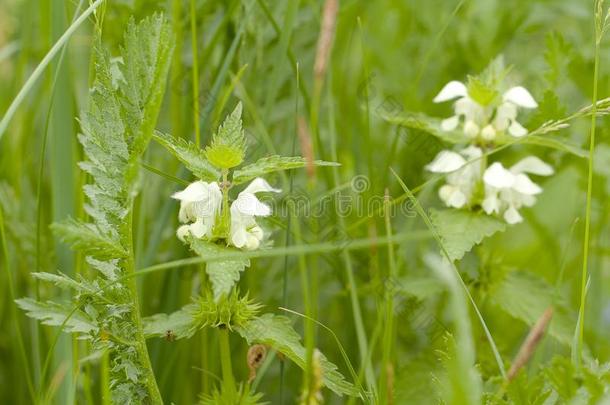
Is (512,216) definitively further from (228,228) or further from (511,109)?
(228,228)

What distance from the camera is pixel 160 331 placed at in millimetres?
1110

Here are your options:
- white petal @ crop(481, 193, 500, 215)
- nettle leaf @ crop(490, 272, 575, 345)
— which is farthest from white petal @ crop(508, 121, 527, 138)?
nettle leaf @ crop(490, 272, 575, 345)

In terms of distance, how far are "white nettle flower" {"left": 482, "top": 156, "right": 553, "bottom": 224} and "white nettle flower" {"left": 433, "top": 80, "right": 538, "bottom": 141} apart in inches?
2.8

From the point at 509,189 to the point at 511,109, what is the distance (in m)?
0.13

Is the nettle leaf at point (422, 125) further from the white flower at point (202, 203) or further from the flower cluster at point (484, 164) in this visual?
the white flower at point (202, 203)

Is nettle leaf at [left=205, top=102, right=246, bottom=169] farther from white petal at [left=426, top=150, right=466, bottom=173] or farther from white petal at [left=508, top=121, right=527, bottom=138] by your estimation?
white petal at [left=508, top=121, right=527, bottom=138]

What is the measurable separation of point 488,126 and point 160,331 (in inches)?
25.7

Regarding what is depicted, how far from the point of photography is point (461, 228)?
1.30 m

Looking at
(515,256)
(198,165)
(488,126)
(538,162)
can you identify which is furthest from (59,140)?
(515,256)

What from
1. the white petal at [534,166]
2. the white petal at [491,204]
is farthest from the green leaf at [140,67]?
the white petal at [534,166]

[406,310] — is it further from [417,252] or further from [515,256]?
[515,256]

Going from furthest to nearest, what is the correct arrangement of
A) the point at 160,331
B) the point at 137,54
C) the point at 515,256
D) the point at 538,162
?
the point at 515,256 → the point at 538,162 → the point at 160,331 → the point at 137,54

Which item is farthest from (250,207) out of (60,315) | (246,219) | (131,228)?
(60,315)

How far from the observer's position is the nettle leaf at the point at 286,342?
1.05 m
